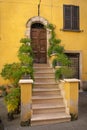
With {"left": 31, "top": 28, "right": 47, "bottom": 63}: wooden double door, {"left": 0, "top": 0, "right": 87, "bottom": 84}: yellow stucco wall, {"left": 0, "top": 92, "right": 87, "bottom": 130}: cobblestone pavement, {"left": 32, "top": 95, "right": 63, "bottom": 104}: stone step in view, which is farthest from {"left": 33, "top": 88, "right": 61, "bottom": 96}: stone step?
{"left": 31, "top": 28, "right": 47, "bottom": 63}: wooden double door

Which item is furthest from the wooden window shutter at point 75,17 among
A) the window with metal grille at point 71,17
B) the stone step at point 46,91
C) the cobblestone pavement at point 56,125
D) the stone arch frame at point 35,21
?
the cobblestone pavement at point 56,125

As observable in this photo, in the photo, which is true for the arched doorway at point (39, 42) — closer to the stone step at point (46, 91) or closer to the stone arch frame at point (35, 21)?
the stone arch frame at point (35, 21)

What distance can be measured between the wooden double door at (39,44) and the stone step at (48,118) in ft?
17.8

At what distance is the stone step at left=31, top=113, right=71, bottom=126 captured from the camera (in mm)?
8414

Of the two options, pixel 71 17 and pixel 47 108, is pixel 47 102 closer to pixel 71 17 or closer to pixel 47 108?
pixel 47 108

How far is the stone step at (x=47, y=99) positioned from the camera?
944 cm

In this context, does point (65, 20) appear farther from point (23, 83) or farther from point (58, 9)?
point (23, 83)

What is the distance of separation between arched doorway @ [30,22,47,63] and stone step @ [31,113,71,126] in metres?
5.44

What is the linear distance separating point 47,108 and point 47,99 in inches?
23.7

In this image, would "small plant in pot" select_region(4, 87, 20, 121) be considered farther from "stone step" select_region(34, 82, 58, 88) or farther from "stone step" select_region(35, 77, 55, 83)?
"stone step" select_region(35, 77, 55, 83)

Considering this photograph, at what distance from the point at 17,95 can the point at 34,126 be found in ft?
4.63

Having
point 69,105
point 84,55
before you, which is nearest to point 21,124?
point 69,105

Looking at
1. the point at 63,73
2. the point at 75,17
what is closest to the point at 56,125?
Result: the point at 63,73

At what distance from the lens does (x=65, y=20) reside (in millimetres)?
14156
